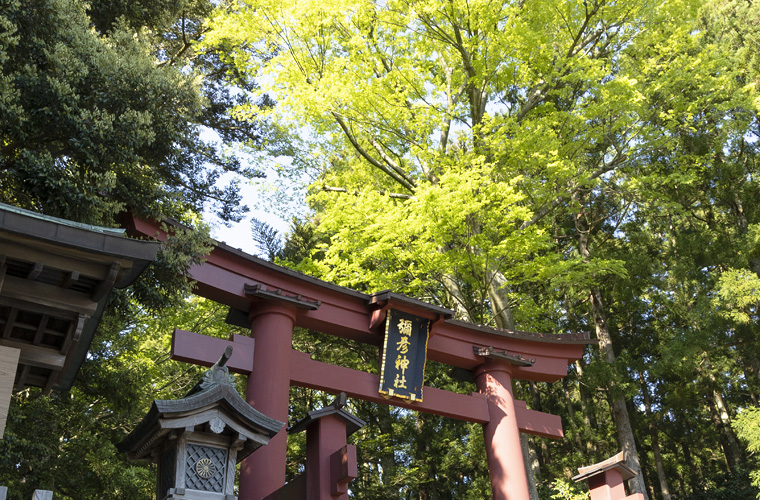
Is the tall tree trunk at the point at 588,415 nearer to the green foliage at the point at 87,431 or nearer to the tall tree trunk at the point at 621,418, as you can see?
the tall tree trunk at the point at 621,418

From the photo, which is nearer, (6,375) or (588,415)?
(6,375)

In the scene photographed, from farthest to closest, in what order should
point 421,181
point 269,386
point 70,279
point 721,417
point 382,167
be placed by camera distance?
1. point 721,417
2. point 382,167
3. point 421,181
4. point 269,386
5. point 70,279

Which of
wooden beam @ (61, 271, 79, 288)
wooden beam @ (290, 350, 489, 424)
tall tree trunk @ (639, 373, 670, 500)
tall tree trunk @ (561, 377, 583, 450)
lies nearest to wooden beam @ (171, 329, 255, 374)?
wooden beam @ (290, 350, 489, 424)

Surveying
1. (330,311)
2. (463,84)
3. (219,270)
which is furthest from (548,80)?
(219,270)

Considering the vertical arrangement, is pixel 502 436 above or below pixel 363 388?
below

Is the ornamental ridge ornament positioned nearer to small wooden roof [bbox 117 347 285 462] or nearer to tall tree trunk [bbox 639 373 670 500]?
small wooden roof [bbox 117 347 285 462]

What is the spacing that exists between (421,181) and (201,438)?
7.13 metres

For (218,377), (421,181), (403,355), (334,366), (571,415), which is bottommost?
(218,377)

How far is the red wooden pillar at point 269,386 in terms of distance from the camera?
6996 millimetres

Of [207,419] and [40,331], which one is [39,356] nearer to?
[40,331]

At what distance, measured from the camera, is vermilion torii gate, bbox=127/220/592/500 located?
7305 mm

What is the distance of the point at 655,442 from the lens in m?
18.3

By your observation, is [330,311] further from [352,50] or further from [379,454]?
[379,454]

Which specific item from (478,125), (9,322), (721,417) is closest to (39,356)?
(9,322)
